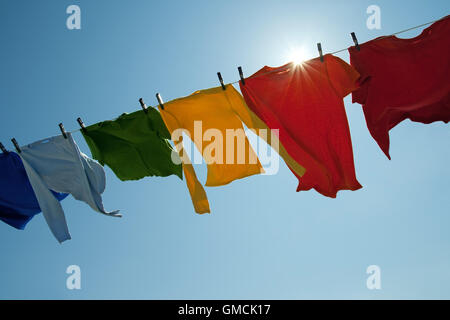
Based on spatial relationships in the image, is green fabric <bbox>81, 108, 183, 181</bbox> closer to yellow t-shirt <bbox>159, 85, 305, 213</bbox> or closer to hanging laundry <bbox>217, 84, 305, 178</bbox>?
yellow t-shirt <bbox>159, 85, 305, 213</bbox>

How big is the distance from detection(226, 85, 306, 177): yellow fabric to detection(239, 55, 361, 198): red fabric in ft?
0.25

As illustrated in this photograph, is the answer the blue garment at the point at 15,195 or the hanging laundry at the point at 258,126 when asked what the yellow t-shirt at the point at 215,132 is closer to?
the hanging laundry at the point at 258,126

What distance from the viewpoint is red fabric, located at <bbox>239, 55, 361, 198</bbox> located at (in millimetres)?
5371

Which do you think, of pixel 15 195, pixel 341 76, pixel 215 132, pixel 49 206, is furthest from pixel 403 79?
pixel 15 195

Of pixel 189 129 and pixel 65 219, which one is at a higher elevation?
pixel 189 129

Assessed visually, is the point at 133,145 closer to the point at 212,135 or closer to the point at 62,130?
the point at 62,130

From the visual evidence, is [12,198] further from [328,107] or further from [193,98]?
[328,107]

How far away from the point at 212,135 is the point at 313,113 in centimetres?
137

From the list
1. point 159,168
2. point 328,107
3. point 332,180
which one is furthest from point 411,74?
point 159,168

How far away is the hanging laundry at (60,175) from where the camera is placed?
5641 mm

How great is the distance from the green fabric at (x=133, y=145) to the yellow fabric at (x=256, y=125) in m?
1.04

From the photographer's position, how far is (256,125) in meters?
5.57

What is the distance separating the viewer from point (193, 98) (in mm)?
5777

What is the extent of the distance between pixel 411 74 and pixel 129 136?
12.6 feet
